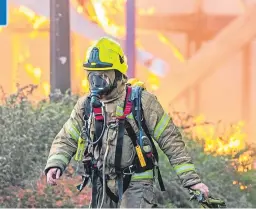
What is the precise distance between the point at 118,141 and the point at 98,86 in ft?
1.17

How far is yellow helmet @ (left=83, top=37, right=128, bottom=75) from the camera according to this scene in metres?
5.64

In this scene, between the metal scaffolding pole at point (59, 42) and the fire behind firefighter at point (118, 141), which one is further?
the metal scaffolding pole at point (59, 42)

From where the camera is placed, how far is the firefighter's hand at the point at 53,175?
5.61m

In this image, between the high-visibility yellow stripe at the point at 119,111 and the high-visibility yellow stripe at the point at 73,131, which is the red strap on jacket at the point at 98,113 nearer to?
the high-visibility yellow stripe at the point at 119,111

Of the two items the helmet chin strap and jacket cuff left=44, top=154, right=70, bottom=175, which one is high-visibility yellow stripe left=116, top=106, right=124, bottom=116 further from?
jacket cuff left=44, top=154, right=70, bottom=175

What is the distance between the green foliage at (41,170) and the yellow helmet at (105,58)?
264 cm

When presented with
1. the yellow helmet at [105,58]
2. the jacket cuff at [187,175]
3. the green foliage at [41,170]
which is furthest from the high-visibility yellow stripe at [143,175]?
the green foliage at [41,170]

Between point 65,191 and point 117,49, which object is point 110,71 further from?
point 65,191

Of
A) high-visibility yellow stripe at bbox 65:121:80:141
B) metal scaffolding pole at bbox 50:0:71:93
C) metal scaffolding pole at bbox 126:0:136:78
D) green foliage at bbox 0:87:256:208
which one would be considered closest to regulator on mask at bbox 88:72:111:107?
high-visibility yellow stripe at bbox 65:121:80:141

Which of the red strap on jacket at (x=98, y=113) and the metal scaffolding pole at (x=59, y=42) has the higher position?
the metal scaffolding pole at (x=59, y=42)

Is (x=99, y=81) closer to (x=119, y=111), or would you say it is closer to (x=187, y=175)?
(x=119, y=111)

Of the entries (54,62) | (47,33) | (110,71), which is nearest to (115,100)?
(110,71)

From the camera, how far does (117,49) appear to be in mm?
5758

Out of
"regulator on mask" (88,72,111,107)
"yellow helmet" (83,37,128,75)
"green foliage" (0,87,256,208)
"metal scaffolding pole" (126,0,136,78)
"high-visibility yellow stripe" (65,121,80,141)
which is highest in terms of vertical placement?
"metal scaffolding pole" (126,0,136,78)
